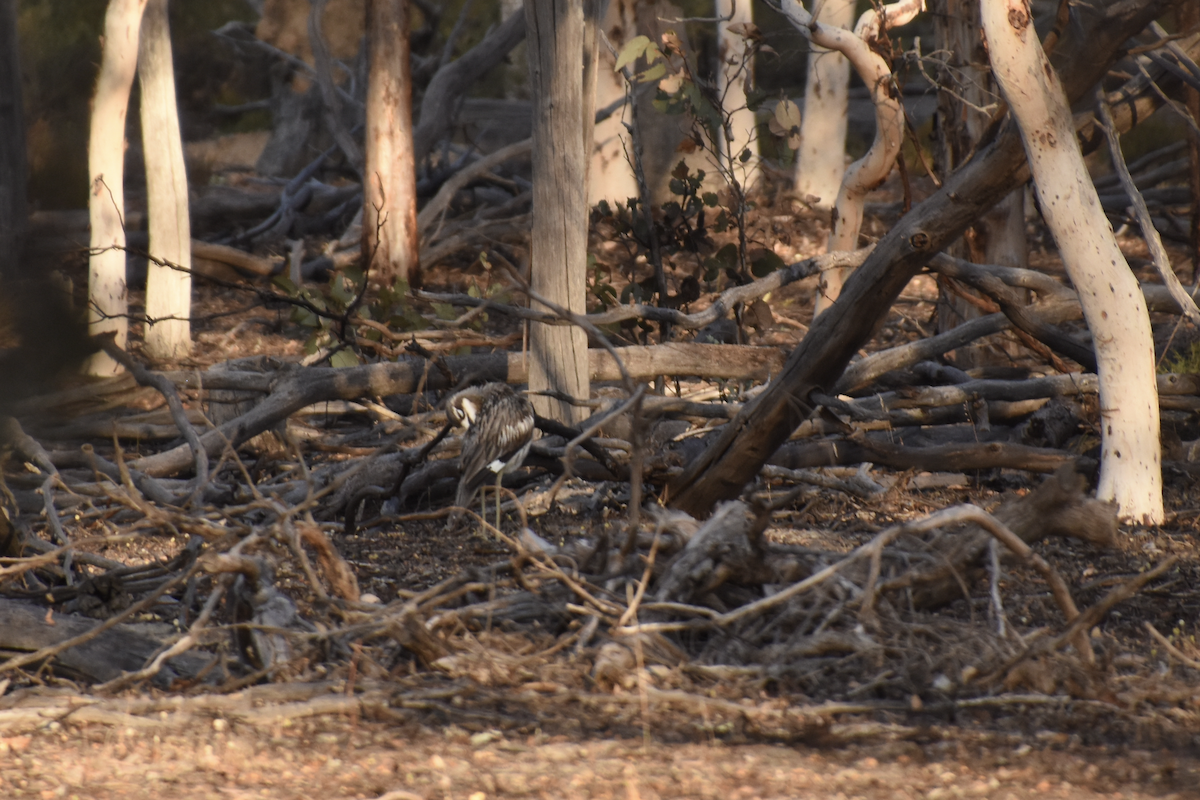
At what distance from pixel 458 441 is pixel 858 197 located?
8.58ft

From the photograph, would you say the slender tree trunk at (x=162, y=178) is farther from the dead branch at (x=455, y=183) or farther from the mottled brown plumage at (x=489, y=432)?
the mottled brown plumage at (x=489, y=432)

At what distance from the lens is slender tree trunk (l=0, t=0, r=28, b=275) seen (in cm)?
159

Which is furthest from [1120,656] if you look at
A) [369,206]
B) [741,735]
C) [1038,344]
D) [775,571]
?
[369,206]

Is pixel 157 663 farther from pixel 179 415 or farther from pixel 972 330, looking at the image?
pixel 972 330

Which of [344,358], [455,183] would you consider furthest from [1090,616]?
[455,183]

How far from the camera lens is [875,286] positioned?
455cm

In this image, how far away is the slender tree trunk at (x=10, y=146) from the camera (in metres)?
1.59

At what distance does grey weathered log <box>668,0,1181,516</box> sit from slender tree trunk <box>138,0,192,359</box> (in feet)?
21.8

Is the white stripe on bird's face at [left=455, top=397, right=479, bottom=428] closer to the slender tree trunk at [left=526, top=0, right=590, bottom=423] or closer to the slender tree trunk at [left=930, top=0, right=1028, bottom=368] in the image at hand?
the slender tree trunk at [left=526, top=0, right=590, bottom=423]

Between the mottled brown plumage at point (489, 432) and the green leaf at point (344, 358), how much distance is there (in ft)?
6.17

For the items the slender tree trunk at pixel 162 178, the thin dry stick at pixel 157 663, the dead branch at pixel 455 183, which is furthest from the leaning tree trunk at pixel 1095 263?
the dead branch at pixel 455 183

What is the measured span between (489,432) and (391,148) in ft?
21.4

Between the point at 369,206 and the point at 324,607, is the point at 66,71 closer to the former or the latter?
the point at 324,607

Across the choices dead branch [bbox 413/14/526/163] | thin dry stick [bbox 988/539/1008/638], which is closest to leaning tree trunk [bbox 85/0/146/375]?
dead branch [bbox 413/14/526/163]
